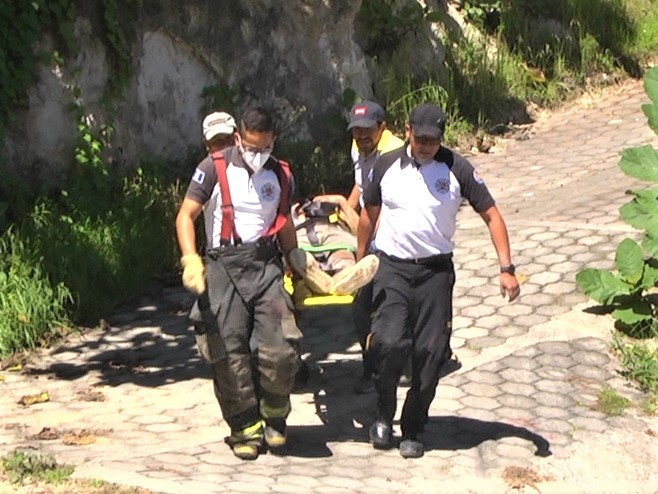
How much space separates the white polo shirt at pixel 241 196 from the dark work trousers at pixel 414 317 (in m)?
0.65

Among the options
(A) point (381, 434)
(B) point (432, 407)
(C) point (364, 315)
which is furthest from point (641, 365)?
(A) point (381, 434)

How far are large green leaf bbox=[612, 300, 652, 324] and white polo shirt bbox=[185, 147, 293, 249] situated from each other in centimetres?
280

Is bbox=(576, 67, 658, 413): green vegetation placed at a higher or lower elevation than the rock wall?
lower

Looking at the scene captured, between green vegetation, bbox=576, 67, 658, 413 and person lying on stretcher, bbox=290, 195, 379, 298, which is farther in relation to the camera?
green vegetation, bbox=576, 67, 658, 413

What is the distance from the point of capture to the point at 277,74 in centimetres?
1197

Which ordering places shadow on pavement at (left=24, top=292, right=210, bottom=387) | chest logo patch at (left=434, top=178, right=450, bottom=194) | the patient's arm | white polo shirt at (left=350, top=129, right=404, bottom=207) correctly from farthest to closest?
shadow on pavement at (left=24, top=292, right=210, bottom=387) → the patient's arm → white polo shirt at (left=350, top=129, right=404, bottom=207) → chest logo patch at (left=434, top=178, right=450, bottom=194)

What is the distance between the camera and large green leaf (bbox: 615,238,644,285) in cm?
881

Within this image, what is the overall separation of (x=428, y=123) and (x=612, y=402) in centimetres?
212

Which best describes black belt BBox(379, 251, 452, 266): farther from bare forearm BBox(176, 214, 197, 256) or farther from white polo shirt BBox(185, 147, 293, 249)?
bare forearm BBox(176, 214, 197, 256)

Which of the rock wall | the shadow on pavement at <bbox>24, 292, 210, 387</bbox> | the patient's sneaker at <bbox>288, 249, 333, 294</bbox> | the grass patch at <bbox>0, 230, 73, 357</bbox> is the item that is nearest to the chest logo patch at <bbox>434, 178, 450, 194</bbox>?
the patient's sneaker at <bbox>288, 249, 333, 294</bbox>

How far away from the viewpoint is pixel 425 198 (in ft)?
22.6

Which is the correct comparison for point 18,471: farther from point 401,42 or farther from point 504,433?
point 401,42

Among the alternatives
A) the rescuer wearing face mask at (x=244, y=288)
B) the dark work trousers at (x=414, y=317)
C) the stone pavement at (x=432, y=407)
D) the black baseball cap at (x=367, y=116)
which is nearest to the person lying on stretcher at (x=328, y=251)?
the dark work trousers at (x=414, y=317)

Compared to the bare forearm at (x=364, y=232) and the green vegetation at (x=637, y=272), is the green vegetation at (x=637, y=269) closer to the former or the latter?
the green vegetation at (x=637, y=272)
